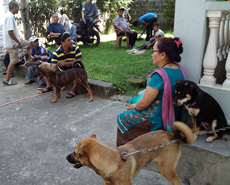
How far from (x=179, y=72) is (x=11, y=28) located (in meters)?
5.67

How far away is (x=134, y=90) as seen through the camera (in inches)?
207

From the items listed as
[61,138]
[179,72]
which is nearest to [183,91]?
[179,72]

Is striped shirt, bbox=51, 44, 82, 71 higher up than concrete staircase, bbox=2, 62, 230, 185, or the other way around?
striped shirt, bbox=51, 44, 82, 71

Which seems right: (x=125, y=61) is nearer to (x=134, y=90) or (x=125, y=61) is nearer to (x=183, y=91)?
(x=134, y=90)

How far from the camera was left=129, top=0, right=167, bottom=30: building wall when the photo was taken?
15.7 m

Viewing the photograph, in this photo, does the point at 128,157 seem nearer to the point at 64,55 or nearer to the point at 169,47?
the point at 169,47

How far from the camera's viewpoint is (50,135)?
379cm

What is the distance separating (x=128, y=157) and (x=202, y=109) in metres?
1.19

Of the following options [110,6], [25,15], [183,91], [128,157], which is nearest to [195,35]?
[183,91]

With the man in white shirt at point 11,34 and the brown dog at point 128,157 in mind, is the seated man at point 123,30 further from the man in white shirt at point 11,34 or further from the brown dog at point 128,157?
the brown dog at point 128,157

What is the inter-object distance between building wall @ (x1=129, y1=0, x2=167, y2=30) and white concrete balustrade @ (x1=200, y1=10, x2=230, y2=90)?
13354mm

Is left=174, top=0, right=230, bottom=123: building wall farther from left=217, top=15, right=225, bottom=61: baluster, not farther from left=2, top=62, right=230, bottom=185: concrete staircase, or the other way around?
left=2, top=62, right=230, bottom=185: concrete staircase

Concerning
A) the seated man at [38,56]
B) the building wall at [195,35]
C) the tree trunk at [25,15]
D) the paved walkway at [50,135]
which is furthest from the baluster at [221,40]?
the tree trunk at [25,15]

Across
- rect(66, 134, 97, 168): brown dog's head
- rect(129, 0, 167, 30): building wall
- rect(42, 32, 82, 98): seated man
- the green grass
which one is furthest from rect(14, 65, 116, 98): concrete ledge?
rect(129, 0, 167, 30): building wall
